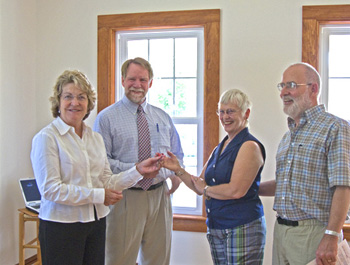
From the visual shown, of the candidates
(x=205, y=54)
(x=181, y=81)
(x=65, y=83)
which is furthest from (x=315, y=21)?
(x=65, y=83)

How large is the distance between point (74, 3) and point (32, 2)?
44cm

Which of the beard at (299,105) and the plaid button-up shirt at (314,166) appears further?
the beard at (299,105)

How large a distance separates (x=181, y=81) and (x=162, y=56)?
32 cm

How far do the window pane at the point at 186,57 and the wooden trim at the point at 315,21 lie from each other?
1.01 m

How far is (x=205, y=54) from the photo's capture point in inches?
124

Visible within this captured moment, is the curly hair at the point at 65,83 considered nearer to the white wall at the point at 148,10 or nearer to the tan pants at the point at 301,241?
the tan pants at the point at 301,241

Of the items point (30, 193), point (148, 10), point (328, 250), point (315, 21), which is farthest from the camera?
point (148, 10)

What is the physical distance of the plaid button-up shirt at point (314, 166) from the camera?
1.56m

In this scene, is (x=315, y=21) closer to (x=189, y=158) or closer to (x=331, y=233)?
(x=189, y=158)

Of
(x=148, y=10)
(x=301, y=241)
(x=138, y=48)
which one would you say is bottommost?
(x=301, y=241)

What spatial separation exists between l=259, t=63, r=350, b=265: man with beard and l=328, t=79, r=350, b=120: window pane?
1.57 m

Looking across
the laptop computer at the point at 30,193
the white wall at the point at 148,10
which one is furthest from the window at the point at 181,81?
the laptop computer at the point at 30,193

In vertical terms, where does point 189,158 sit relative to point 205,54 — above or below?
below

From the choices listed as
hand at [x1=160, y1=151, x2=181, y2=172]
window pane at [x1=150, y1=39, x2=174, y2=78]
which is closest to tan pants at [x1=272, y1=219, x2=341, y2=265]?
hand at [x1=160, y1=151, x2=181, y2=172]
